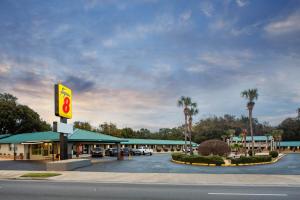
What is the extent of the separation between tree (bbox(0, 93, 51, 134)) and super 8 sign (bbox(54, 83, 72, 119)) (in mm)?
54238

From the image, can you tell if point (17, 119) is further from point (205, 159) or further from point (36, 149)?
point (205, 159)

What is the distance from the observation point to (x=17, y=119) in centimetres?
8488

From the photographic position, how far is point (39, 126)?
8900cm

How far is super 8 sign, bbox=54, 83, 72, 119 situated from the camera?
3155 centimetres

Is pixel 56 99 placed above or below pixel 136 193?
above

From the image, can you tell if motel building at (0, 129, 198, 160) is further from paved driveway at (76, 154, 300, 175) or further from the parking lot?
paved driveway at (76, 154, 300, 175)

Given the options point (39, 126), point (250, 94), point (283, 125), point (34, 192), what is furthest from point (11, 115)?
point (283, 125)

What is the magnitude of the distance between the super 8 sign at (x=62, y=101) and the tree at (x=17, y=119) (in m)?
54.2

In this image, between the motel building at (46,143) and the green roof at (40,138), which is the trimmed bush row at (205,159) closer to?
the motel building at (46,143)

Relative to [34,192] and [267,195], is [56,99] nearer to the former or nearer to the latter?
[34,192]

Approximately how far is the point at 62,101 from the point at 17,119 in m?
58.1

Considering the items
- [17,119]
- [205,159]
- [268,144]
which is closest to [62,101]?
[205,159]

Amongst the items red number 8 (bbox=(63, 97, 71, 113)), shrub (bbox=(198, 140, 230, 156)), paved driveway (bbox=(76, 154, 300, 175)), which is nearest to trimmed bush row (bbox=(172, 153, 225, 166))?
paved driveway (bbox=(76, 154, 300, 175))

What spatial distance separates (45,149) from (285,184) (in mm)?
40954
